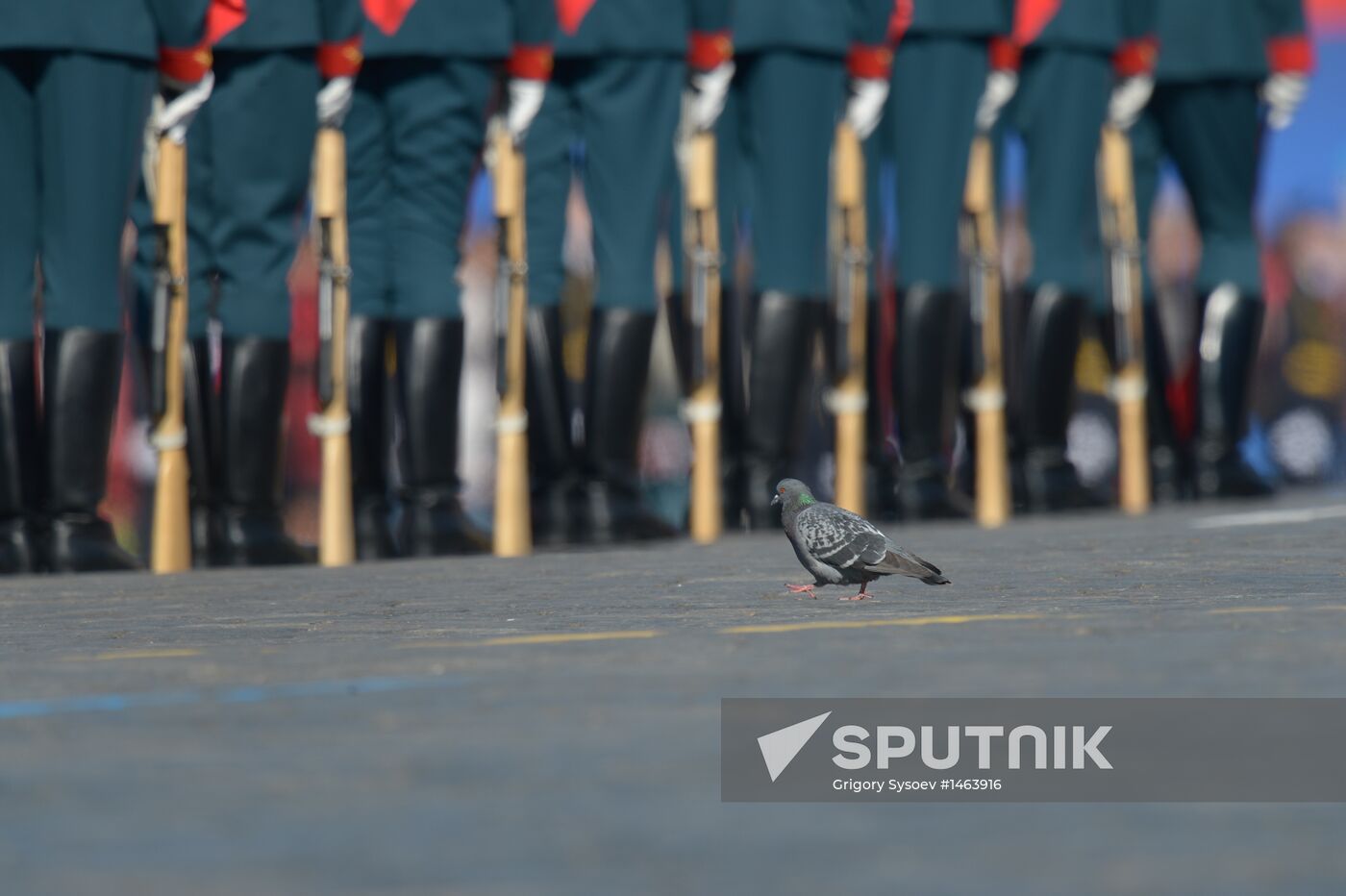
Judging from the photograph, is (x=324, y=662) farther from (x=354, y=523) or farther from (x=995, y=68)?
(x=995, y=68)

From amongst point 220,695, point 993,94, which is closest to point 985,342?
point 993,94

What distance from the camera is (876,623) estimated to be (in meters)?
4.64

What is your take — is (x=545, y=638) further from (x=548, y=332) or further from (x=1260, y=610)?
(x=548, y=332)

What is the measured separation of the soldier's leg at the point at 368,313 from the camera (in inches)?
296

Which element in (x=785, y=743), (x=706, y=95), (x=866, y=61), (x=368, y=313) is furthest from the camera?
(x=866, y=61)

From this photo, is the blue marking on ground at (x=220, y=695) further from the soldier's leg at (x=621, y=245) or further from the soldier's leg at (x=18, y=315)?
the soldier's leg at (x=621, y=245)

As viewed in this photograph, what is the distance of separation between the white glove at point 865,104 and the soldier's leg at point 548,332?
3.47ft

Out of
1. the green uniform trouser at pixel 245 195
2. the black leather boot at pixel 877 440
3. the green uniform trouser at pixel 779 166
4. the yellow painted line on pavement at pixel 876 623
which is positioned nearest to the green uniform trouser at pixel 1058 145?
the black leather boot at pixel 877 440

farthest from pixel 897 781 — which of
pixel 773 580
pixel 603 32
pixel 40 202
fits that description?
pixel 603 32

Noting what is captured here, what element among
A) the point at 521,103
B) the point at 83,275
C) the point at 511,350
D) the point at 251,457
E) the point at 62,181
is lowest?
the point at 251,457

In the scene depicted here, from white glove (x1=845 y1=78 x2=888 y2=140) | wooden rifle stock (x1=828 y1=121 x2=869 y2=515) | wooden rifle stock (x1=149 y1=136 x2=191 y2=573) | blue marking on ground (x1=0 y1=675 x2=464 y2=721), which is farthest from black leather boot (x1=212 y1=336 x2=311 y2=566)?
blue marking on ground (x1=0 y1=675 x2=464 y2=721)

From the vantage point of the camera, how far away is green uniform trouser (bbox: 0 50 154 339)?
6.96 meters

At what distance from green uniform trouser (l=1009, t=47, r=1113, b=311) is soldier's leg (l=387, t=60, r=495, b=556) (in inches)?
88.1

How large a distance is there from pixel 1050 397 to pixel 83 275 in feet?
11.2
